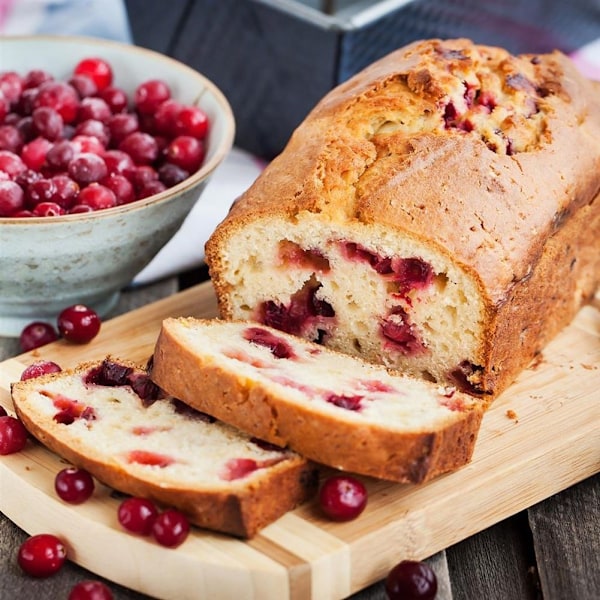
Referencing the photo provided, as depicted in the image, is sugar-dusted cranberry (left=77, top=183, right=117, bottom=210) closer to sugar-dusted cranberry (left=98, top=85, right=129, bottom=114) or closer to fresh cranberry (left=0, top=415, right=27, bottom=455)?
sugar-dusted cranberry (left=98, top=85, right=129, bottom=114)

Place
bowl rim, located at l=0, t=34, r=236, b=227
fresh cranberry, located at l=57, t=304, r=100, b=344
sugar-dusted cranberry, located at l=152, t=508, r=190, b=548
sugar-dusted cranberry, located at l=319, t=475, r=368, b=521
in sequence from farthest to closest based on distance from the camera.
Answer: fresh cranberry, located at l=57, t=304, r=100, b=344, bowl rim, located at l=0, t=34, r=236, b=227, sugar-dusted cranberry, located at l=319, t=475, r=368, b=521, sugar-dusted cranberry, located at l=152, t=508, r=190, b=548

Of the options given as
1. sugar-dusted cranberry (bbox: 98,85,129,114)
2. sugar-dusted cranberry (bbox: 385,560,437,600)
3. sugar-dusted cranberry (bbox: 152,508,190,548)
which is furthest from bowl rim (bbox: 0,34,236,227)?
sugar-dusted cranberry (bbox: 385,560,437,600)

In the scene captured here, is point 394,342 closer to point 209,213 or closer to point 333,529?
point 333,529

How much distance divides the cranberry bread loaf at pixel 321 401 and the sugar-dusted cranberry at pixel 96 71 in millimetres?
1630

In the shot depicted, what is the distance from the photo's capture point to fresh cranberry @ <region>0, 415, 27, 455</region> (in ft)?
10.2

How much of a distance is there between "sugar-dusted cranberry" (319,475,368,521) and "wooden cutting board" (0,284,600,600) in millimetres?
41

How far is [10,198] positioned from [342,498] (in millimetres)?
1672

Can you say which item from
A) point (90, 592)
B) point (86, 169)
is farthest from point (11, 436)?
point (86, 169)

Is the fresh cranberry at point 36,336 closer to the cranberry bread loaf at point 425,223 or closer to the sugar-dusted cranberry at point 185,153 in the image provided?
the cranberry bread loaf at point 425,223

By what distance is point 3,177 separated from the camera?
3.78m

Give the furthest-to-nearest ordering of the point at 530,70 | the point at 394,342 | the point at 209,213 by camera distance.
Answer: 1. the point at 209,213
2. the point at 530,70
3. the point at 394,342

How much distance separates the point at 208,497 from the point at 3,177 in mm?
1635

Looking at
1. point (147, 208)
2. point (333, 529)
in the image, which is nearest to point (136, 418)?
point (333, 529)

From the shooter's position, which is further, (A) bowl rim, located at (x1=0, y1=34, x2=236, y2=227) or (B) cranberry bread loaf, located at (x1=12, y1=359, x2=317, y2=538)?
(A) bowl rim, located at (x1=0, y1=34, x2=236, y2=227)
